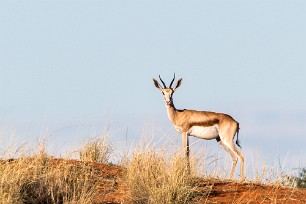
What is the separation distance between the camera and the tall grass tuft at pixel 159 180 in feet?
31.4

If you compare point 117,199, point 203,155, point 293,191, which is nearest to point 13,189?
point 117,199

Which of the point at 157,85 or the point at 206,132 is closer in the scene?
the point at 206,132

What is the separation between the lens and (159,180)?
9969 millimetres

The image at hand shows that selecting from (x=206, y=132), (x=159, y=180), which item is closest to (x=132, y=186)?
(x=159, y=180)

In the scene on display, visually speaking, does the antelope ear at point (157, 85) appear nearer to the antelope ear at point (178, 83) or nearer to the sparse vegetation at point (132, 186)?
the antelope ear at point (178, 83)

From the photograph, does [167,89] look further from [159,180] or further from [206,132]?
[159,180]

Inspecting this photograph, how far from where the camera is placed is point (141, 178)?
33.0 feet

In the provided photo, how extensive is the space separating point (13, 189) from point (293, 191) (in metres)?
5.10

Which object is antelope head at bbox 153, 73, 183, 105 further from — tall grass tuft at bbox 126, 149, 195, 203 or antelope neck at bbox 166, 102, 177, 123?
tall grass tuft at bbox 126, 149, 195, 203

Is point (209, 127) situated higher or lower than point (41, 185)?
higher

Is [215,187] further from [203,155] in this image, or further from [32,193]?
Result: [32,193]

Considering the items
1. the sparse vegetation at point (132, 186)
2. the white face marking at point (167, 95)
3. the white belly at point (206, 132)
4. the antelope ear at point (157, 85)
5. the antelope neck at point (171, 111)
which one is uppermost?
the antelope ear at point (157, 85)

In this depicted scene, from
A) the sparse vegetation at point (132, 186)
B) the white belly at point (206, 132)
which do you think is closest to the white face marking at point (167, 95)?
the white belly at point (206, 132)

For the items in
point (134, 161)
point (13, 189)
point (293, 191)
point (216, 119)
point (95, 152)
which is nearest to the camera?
point (13, 189)
